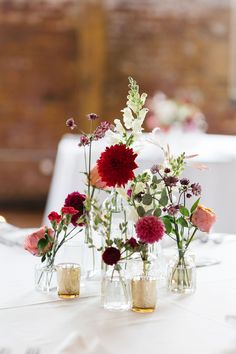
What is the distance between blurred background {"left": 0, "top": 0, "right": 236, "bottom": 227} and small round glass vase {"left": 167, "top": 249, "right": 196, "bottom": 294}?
4.91 m

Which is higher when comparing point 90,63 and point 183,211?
point 90,63

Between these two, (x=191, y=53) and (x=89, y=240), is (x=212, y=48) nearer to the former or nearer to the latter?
(x=191, y=53)

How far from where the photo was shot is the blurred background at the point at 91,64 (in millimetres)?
6566

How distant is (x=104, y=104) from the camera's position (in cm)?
665

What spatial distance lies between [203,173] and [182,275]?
191cm

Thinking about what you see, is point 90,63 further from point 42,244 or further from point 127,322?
point 127,322

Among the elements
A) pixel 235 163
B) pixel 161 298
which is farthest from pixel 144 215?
pixel 235 163

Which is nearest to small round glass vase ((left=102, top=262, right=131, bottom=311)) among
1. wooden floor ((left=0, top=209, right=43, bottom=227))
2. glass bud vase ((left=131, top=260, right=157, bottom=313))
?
glass bud vase ((left=131, top=260, right=157, bottom=313))

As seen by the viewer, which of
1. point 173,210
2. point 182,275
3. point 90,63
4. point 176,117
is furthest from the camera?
point 90,63

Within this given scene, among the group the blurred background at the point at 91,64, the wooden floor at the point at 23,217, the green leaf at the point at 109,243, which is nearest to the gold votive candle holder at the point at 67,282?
the green leaf at the point at 109,243

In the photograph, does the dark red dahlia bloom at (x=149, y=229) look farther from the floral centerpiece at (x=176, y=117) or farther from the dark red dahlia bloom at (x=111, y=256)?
the floral centerpiece at (x=176, y=117)

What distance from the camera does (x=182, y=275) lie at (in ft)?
5.65

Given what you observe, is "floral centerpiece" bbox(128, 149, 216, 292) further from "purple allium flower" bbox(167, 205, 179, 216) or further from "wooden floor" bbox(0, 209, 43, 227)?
"wooden floor" bbox(0, 209, 43, 227)

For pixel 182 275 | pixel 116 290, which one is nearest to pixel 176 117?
pixel 182 275
